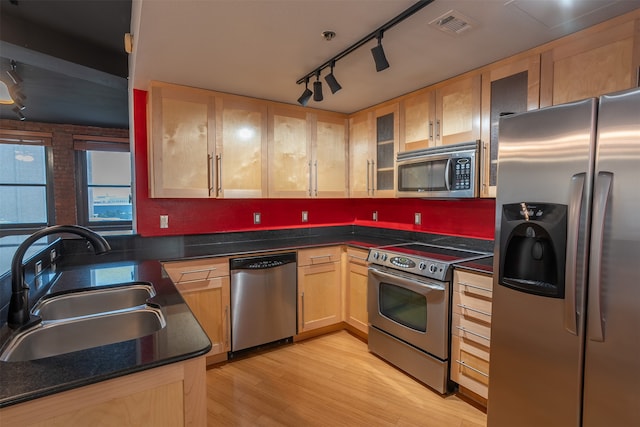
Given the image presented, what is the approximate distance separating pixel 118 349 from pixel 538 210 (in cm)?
183

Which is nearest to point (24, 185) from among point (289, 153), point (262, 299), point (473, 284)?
point (289, 153)

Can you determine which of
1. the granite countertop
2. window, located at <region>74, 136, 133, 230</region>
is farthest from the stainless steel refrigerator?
window, located at <region>74, 136, 133, 230</region>

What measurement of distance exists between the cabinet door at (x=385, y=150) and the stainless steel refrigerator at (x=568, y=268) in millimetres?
1408

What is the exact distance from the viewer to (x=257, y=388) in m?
2.27

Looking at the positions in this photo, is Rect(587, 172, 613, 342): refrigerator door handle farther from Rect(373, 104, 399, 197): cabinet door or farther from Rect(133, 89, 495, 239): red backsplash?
Rect(373, 104, 399, 197): cabinet door

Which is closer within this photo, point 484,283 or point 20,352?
point 20,352

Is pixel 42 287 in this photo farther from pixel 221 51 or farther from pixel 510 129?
pixel 510 129

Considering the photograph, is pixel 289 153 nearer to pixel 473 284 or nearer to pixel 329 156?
pixel 329 156

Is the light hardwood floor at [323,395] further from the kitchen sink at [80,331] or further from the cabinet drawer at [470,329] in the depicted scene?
the kitchen sink at [80,331]

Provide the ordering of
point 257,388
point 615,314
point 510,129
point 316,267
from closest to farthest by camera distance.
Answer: point 615,314, point 510,129, point 257,388, point 316,267

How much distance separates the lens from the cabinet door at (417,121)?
2.65 meters

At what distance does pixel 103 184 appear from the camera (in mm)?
5004

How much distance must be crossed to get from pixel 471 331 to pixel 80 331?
2.14m

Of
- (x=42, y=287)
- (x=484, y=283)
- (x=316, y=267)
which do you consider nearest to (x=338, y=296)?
(x=316, y=267)
